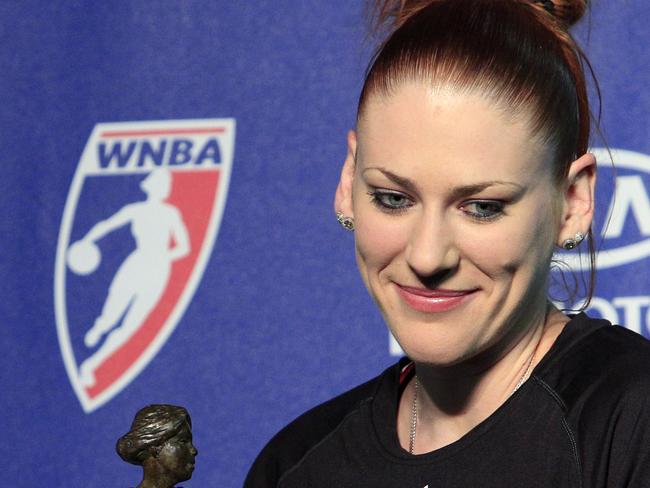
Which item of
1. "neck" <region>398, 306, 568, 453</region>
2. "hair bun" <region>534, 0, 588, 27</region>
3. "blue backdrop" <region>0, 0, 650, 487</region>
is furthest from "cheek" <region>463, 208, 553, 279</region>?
"blue backdrop" <region>0, 0, 650, 487</region>

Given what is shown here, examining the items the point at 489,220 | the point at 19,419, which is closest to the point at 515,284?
the point at 489,220

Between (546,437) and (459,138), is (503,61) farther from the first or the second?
(546,437)

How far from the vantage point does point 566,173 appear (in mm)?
1088

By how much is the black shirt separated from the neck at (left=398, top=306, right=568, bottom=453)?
0.08 feet

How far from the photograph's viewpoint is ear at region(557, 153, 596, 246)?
1.10 metres

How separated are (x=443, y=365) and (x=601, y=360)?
5.5 inches

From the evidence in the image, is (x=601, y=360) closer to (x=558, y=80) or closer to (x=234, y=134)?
(x=558, y=80)

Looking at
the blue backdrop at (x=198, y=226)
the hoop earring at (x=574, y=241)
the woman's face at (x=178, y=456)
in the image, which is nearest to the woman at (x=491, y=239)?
the hoop earring at (x=574, y=241)

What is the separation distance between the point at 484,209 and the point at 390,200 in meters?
0.08

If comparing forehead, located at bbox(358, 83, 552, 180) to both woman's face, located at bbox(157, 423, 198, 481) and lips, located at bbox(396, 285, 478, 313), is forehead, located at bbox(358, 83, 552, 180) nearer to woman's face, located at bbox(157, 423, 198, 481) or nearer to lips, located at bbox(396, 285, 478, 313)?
lips, located at bbox(396, 285, 478, 313)

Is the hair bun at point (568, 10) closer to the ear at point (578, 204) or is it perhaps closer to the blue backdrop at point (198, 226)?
the ear at point (578, 204)

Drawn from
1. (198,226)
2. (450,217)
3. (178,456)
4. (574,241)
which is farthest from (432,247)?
(198,226)

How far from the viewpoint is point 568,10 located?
1.16m

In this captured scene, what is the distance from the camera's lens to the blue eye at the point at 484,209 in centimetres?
103
